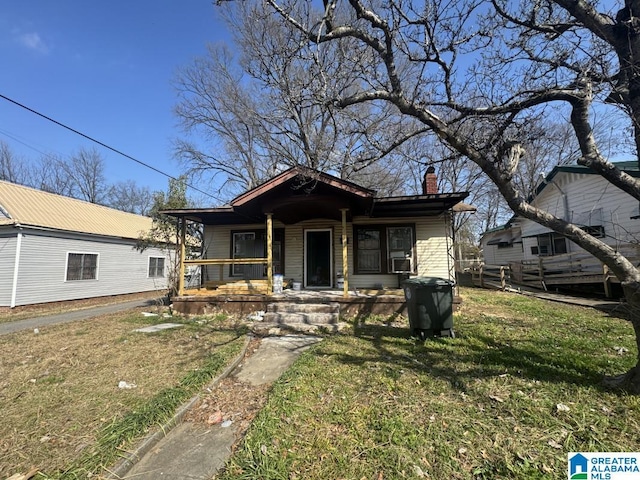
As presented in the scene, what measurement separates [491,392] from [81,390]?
17.0 feet

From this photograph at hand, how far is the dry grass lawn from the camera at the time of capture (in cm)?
268

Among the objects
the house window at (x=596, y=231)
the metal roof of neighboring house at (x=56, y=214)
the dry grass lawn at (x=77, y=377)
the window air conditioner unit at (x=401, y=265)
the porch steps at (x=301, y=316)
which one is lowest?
the dry grass lawn at (x=77, y=377)

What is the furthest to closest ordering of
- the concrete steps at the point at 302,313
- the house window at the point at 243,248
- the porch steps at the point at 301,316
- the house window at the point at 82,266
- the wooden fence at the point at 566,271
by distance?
the house window at the point at 82,266 < the house window at the point at 243,248 < the wooden fence at the point at 566,271 < the concrete steps at the point at 302,313 < the porch steps at the point at 301,316

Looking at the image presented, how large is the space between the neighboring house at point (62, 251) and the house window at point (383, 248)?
410 inches

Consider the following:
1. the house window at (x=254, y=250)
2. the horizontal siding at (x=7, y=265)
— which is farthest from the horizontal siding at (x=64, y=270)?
the house window at (x=254, y=250)

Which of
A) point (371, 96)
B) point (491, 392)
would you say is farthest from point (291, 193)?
point (491, 392)

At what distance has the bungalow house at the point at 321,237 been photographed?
786 cm

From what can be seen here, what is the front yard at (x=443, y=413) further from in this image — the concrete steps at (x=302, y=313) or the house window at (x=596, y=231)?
the concrete steps at (x=302, y=313)

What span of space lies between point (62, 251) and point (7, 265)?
5.97 feet

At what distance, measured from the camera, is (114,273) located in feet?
49.9

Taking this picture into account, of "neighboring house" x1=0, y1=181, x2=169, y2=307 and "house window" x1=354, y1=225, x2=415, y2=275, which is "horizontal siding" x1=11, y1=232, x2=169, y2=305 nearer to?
"neighboring house" x1=0, y1=181, x2=169, y2=307

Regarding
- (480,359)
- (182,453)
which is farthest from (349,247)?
(182,453)

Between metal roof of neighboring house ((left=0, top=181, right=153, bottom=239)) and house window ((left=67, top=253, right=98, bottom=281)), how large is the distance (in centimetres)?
118

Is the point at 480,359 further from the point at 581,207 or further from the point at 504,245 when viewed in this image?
the point at 504,245
